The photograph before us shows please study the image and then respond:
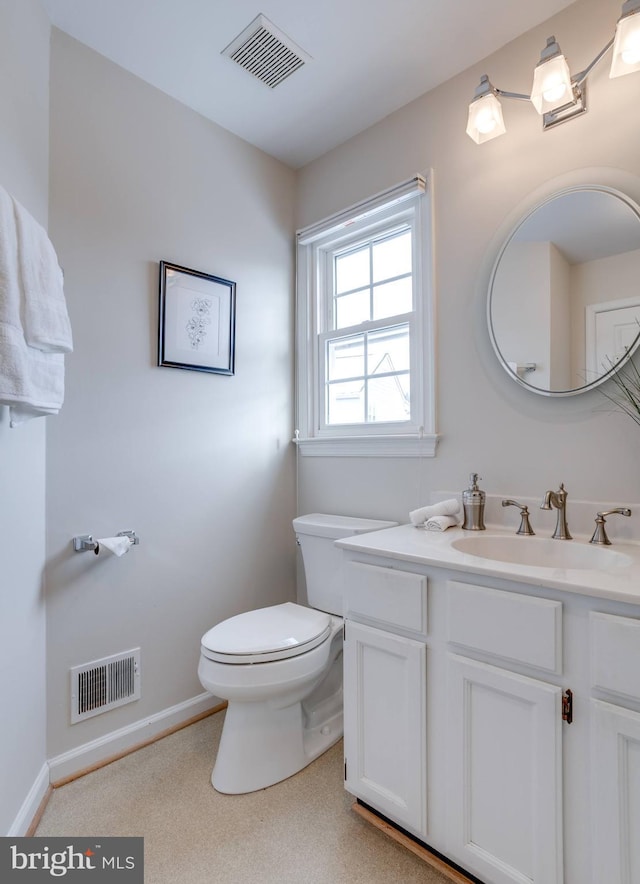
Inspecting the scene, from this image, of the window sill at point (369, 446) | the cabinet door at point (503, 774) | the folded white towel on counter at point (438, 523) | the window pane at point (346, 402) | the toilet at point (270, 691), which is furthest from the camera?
the window pane at point (346, 402)

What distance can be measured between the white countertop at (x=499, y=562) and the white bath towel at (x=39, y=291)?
3.21ft

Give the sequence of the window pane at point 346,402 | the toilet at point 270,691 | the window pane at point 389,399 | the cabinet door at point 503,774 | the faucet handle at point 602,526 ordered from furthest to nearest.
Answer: the window pane at point 346,402
the window pane at point 389,399
the toilet at point 270,691
the faucet handle at point 602,526
the cabinet door at point 503,774

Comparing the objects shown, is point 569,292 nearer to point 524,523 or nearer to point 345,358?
point 524,523

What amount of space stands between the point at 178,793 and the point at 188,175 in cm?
237

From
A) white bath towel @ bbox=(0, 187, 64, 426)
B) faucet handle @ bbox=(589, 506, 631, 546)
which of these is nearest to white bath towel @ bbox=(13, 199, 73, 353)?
white bath towel @ bbox=(0, 187, 64, 426)

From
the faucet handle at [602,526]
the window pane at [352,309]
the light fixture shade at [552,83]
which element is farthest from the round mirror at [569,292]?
the window pane at [352,309]

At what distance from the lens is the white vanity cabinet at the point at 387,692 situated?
1.21 metres

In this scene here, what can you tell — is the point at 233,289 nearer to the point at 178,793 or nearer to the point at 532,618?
the point at 532,618

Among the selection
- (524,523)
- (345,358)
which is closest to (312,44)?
(345,358)

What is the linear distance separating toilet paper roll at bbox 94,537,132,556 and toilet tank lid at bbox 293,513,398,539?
0.72 m

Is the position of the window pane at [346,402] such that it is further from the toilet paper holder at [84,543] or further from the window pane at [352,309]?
the toilet paper holder at [84,543]

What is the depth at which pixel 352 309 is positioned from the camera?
2.24 meters

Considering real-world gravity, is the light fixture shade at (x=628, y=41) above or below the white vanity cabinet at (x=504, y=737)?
above

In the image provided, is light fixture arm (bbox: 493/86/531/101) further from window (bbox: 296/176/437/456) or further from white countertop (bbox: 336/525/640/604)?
white countertop (bbox: 336/525/640/604)
